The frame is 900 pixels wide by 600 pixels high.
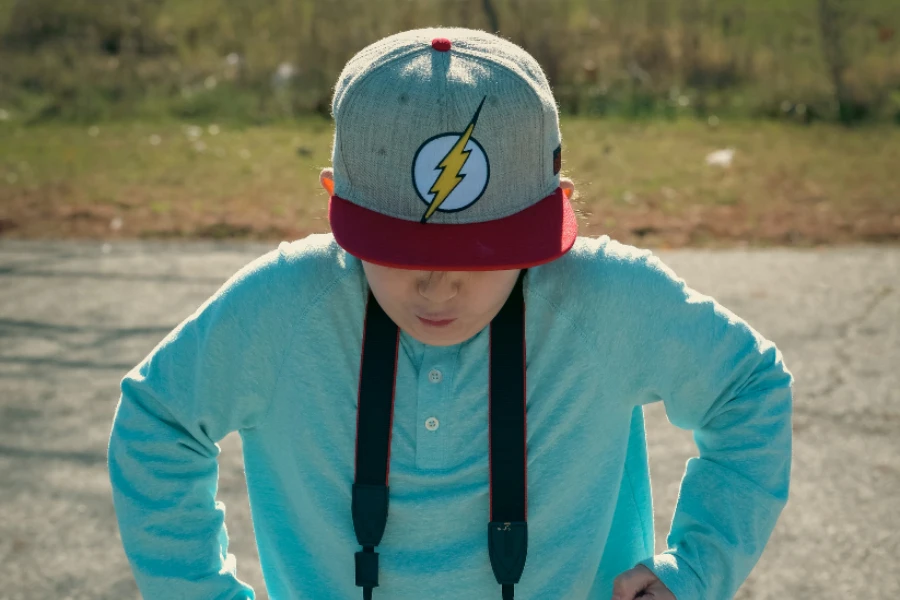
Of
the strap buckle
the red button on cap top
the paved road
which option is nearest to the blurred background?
the paved road

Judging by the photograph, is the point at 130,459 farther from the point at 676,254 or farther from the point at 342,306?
the point at 676,254

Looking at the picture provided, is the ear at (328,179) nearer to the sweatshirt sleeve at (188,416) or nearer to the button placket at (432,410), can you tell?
the sweatshirt sleeve at (188,416)

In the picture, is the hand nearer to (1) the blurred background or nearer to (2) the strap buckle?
(2) the strap buckle

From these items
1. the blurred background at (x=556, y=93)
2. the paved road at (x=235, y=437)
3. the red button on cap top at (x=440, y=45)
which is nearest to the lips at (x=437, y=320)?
the red button on cap top at (x=440, y=45)

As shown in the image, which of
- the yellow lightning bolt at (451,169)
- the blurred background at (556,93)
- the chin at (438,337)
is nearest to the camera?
the yellow lightning bolt at (451,169)

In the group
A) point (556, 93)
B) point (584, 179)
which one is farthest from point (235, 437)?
point (556, 93)

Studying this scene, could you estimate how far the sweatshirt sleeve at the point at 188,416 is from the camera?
1642 mm

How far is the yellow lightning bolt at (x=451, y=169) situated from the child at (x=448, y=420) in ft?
0.43

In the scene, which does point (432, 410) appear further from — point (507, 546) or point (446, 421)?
point (507, 546)

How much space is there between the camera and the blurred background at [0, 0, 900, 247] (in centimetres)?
595

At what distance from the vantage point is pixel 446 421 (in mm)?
1657

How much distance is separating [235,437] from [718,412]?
219 centimetres

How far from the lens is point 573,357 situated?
1.69m

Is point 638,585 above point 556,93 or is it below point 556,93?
above
